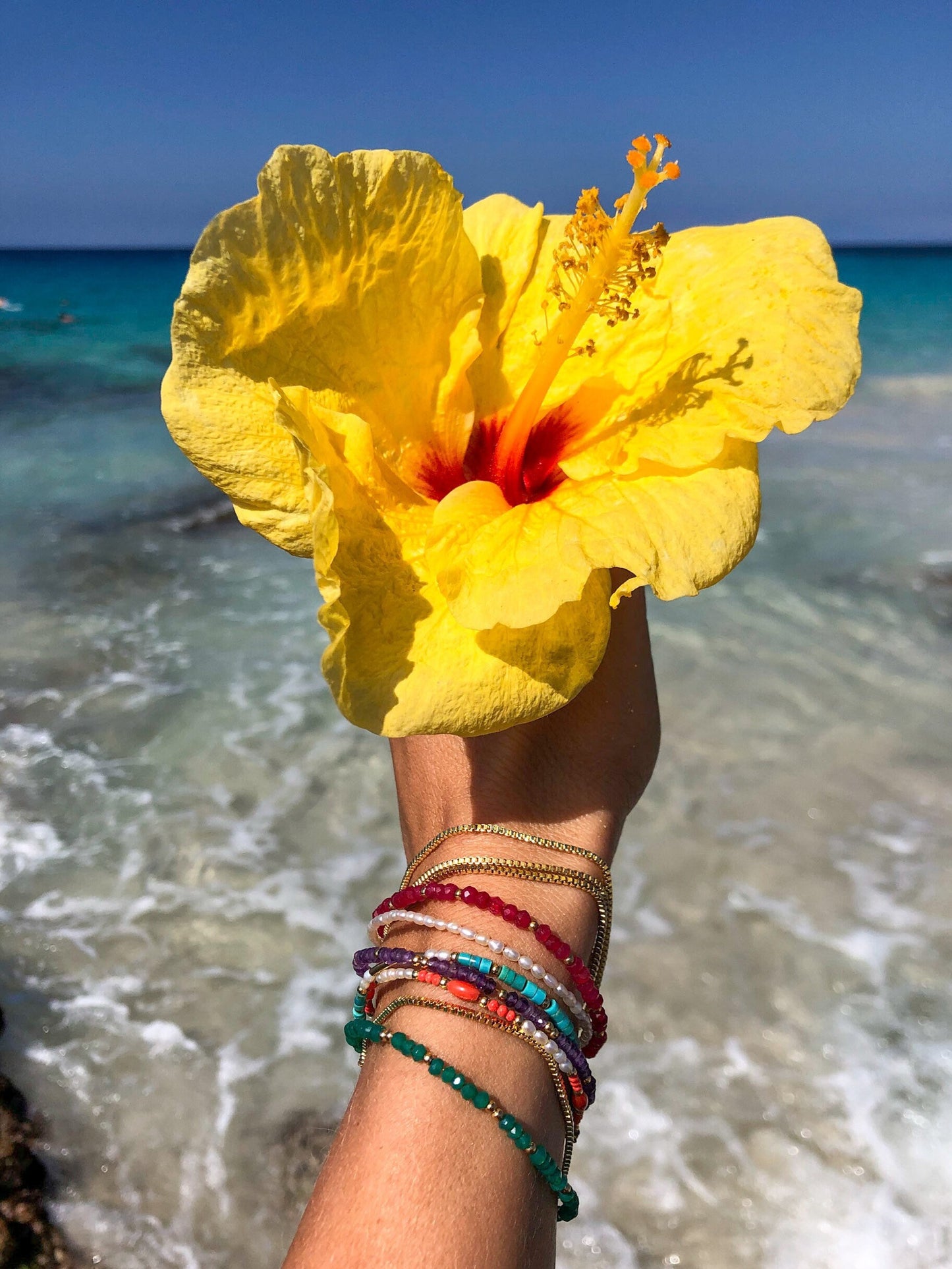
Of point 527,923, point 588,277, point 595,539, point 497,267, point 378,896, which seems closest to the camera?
point 595,539

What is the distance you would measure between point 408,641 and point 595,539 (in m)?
0.24

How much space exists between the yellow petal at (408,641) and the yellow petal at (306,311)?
93 millimetres

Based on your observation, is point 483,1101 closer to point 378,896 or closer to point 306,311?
point 306,311

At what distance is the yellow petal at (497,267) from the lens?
4.34ft

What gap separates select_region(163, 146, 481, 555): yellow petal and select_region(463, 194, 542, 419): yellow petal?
2.7 inches

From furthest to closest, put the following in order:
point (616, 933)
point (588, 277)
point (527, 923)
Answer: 1. point (616, 933)
2. point (527, 923)
3. point (588, 277)

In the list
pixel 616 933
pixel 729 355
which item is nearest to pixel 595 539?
pixel 729 355

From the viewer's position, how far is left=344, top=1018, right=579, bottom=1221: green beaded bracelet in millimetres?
1051

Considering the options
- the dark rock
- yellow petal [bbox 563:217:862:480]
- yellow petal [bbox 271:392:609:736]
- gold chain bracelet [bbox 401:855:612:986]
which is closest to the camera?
yellow petal [bbox 271:392:609:736]

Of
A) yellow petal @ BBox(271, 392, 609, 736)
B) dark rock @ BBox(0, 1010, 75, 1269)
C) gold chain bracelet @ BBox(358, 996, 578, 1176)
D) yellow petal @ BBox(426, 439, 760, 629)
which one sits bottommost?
dark rock @ BBox(0, 1010, 75, 1269)

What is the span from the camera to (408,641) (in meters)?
1.01

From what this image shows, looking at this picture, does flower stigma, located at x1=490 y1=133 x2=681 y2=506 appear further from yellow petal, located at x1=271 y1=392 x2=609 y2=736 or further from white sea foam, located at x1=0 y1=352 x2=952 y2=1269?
white sea foam, located at x1=0 y1=352 x2=952 y2=1269

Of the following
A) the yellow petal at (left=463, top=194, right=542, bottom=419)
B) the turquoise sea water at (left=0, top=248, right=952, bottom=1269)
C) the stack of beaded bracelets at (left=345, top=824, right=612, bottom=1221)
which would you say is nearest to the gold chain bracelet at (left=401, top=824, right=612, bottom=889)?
the stack of beaded bracelets at (left=345, top=824, right=612, bottom=1221)

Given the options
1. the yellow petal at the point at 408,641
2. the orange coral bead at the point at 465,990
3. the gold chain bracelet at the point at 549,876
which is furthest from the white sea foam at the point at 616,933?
the yellow petal at the point at 408,641
